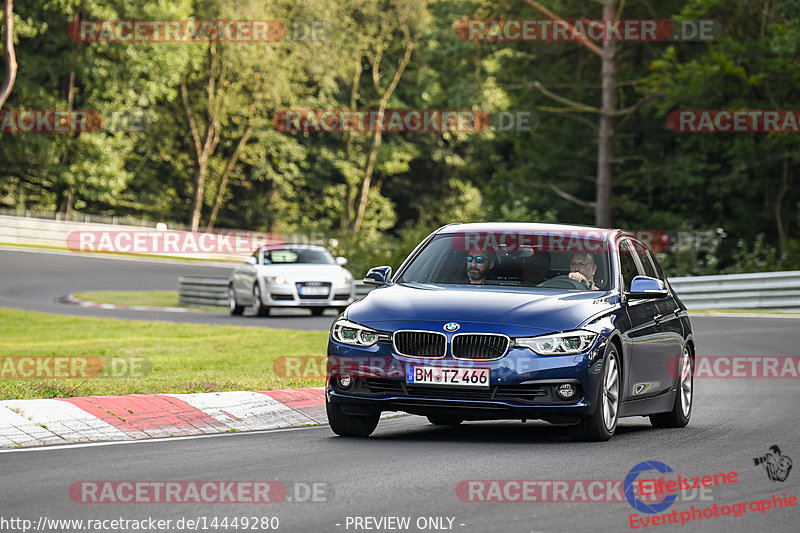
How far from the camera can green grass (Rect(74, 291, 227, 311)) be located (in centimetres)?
3596

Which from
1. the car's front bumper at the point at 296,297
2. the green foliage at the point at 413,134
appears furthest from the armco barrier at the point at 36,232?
the car's front bumper at the point at 296,297

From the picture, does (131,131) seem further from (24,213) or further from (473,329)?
(473,329)

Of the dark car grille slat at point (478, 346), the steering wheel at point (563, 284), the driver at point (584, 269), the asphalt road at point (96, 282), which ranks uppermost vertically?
the driver at point (584, 269)

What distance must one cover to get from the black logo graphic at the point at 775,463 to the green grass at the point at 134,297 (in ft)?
84.3

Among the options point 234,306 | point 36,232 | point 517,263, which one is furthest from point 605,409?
point 36,232

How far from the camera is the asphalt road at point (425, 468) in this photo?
6867 mm

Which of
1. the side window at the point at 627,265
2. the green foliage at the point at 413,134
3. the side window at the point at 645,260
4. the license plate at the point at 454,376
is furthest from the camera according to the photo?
the green foliage at the point at 413,134

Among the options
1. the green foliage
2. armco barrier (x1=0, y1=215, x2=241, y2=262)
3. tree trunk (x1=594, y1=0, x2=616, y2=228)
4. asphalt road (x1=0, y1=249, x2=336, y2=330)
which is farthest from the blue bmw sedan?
armco barrier (x1=0, y1=215, x2=241, y2=262)

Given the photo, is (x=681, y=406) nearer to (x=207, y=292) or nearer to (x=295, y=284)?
(x=295, y=284)

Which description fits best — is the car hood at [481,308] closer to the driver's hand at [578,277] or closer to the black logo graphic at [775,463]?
the driver's hand at [578,277]

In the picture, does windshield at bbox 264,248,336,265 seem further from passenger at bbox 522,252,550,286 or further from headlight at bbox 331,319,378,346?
headlight at bbox 331,319,378,346

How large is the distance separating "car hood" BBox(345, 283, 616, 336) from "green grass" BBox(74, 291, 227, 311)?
2439cm

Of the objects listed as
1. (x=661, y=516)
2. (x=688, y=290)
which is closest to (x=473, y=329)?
(x=661, y=516)

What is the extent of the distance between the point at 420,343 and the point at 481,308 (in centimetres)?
51
